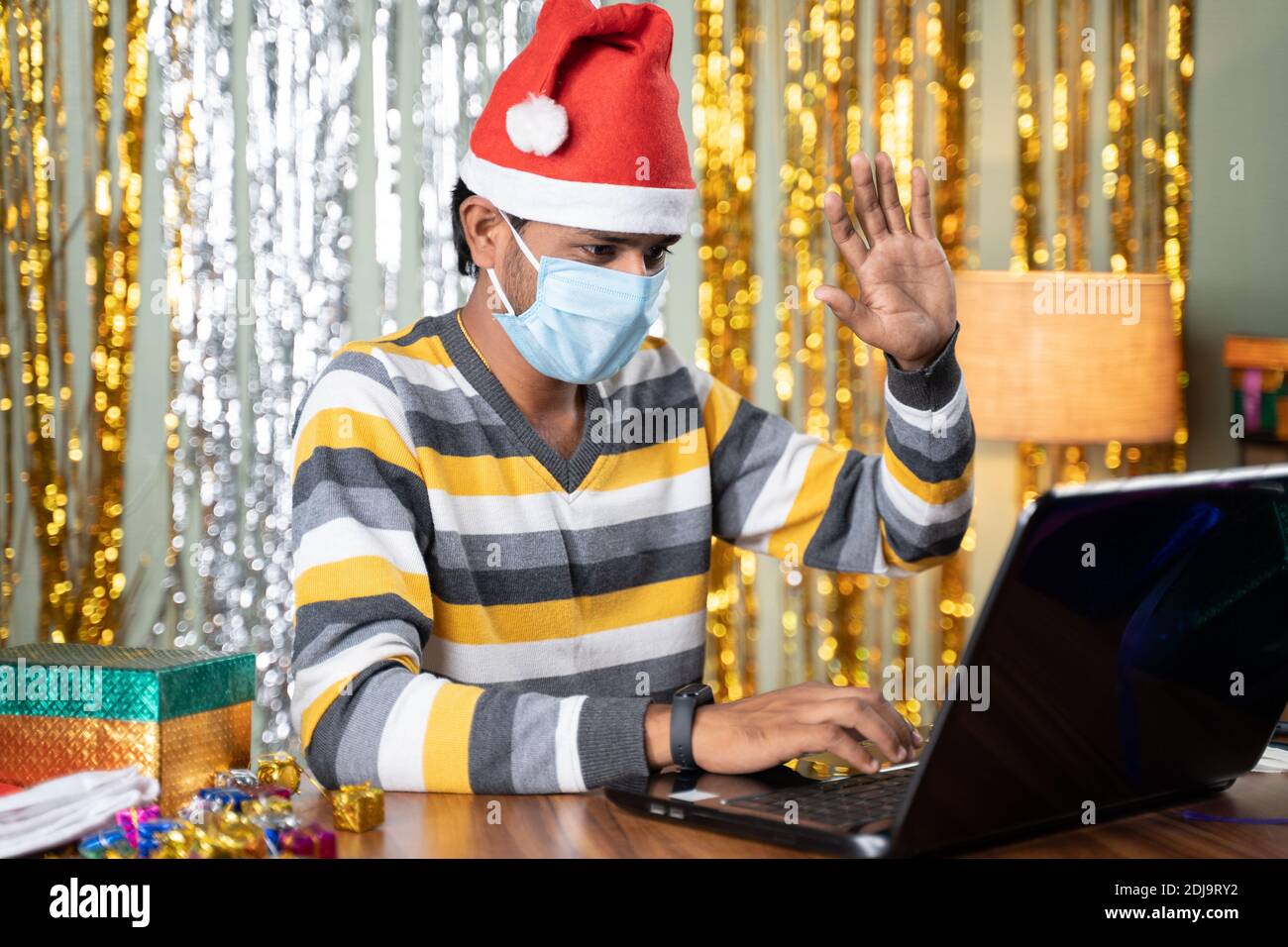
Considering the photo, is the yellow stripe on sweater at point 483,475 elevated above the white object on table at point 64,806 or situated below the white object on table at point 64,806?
above

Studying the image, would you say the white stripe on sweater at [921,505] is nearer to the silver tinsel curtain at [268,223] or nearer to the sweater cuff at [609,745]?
the sweater cuff at [609,745]

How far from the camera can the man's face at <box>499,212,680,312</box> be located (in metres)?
1.50

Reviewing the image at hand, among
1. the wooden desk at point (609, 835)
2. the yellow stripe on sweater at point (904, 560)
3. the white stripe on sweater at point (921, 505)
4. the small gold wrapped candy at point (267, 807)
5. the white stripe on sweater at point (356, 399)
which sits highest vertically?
the white stripe on sweater at point (356, 399)

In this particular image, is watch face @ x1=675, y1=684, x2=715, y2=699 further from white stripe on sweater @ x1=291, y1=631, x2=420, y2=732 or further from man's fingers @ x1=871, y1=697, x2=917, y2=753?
white stripe on sweater @ x1=291, y1=631, x2=420, y2=732

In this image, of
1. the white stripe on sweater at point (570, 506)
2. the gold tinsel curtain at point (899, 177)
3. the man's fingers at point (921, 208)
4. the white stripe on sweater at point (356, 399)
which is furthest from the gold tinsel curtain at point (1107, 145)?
the white stripe on sweater at point (356, 399)

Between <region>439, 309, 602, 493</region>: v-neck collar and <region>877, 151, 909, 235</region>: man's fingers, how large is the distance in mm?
411

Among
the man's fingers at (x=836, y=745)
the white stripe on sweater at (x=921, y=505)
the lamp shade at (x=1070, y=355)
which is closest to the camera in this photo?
the man's fingers at (x=836, y=745)

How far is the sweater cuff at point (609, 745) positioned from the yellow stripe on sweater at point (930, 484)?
53 cm

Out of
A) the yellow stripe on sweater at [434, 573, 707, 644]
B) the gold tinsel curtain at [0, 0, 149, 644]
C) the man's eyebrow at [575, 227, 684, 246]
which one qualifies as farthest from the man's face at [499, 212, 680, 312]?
the gold tinsel curtain at [0, 0, 149, 644]

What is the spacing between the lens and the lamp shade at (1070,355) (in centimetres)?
279

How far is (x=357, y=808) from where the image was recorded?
0.97 metres

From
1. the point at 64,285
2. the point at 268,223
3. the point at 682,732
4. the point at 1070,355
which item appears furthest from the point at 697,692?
the point at 64,285
